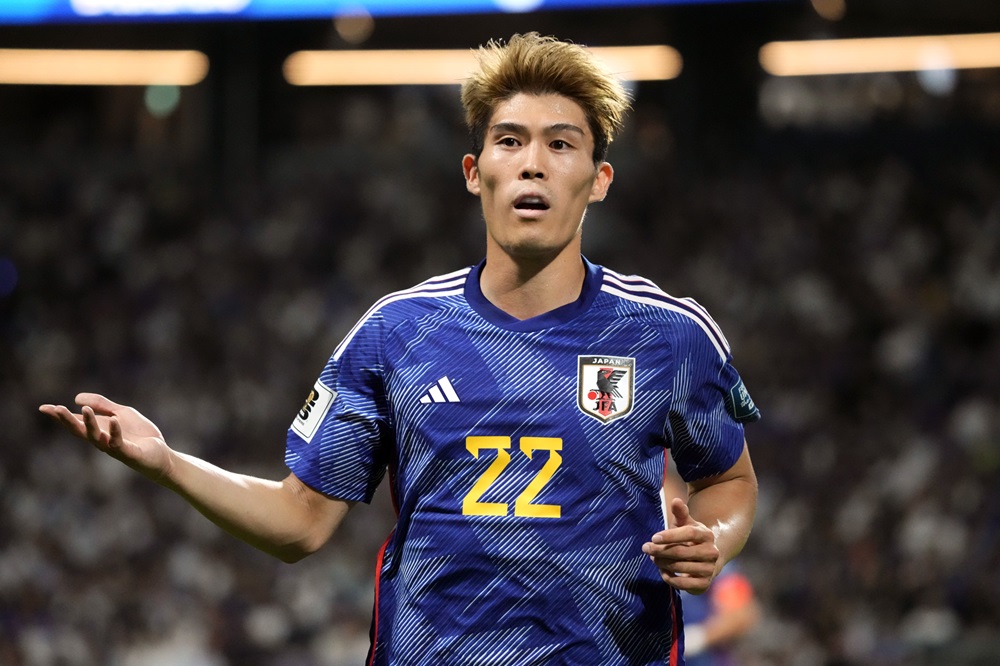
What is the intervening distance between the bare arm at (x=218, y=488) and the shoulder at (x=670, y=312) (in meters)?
0.83

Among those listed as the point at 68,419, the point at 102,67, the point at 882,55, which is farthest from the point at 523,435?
the point at 102,67

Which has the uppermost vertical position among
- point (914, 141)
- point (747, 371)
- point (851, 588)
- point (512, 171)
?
point (512, 171)

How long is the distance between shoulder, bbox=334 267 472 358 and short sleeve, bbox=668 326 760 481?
550 millimetres

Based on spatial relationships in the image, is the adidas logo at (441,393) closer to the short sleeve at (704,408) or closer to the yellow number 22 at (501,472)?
the yellow number 22 at (501,472)

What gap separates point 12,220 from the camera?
17375 mm

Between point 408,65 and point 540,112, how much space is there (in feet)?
49.8

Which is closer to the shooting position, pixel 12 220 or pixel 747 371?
pixel 747 371

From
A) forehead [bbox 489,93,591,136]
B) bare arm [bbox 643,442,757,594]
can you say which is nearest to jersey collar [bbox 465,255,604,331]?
forehead [bbox 489,93,591,136]

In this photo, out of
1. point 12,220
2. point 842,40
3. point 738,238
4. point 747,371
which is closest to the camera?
point 747,371

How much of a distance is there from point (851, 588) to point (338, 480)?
9036 millimetres

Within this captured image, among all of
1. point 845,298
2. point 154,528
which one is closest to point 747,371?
point 845,298

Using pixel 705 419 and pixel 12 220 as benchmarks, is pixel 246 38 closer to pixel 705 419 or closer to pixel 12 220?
pixel 12 220

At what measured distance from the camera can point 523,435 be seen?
9.66 ft

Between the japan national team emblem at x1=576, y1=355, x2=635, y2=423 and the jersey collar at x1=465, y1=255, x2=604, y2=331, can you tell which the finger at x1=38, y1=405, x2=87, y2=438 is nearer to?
the jersey collar at x1=465, y1=255, x2=604, y2=331
